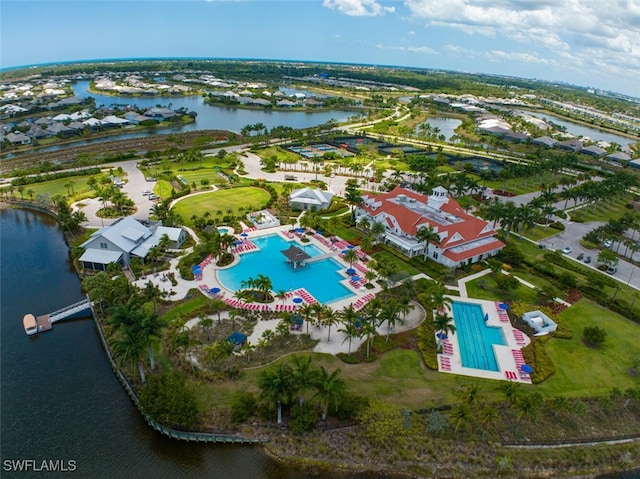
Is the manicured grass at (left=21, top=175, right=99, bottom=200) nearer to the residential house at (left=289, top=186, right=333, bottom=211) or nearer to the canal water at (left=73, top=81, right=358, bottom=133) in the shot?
the residential house at (left=289, top=186, right=333, bottom=211)

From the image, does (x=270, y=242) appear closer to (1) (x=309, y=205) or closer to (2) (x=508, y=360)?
(1) (x=309, y=205)

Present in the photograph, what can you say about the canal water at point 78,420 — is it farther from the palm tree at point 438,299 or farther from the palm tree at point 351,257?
the palm tree at point 351,257

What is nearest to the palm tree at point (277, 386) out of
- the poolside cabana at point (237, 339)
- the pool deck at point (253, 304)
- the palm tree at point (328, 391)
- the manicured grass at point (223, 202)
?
the palm tree at point (328, 391)

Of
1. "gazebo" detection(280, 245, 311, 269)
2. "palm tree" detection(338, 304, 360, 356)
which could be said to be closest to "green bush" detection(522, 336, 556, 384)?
"palm tree" detection(338, 304, 360, 356)

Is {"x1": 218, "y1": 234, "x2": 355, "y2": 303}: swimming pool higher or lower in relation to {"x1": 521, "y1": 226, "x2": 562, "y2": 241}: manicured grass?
lower

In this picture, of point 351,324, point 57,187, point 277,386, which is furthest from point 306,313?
point 57,187

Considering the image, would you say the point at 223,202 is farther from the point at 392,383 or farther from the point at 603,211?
the point at 603,211
